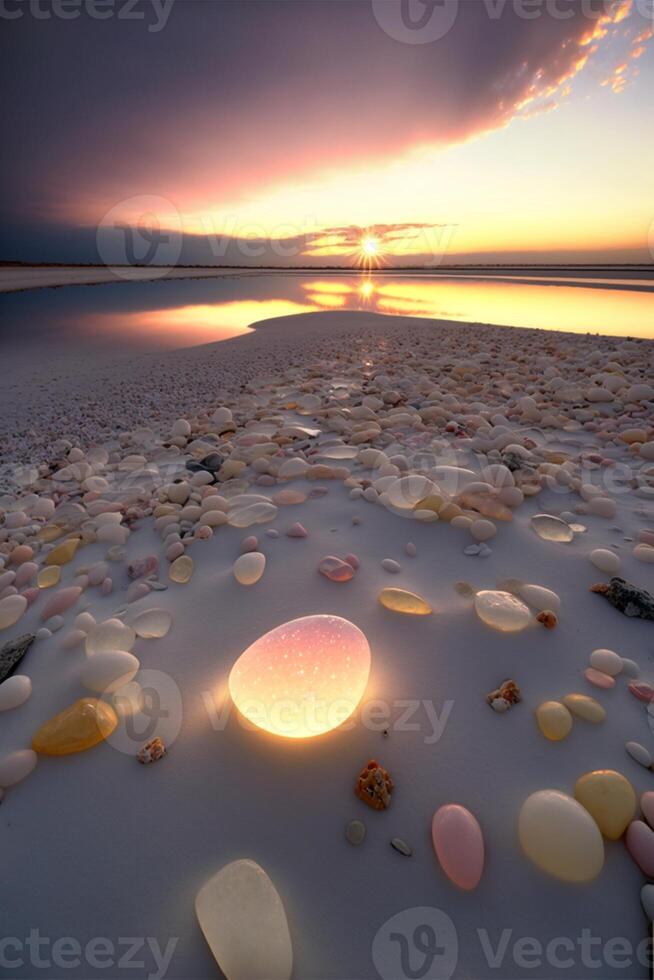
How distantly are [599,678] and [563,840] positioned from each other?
0.40m

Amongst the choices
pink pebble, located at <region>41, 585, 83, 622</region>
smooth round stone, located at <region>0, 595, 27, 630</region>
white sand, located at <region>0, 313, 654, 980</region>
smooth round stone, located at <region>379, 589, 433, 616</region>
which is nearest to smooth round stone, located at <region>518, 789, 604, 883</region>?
white sand, located at <region>0, 313, 654, 980</region>

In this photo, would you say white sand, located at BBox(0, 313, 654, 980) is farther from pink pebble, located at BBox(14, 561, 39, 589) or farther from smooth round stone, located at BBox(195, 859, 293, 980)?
pink pebble, located at BBox(14, 561, 39, 589)

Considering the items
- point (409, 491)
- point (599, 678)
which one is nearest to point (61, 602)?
point (409, 491)

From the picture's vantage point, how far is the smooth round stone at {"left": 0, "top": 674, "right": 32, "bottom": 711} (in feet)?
3.71

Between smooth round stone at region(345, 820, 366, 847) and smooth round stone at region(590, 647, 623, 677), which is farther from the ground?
smooth round stone at region(590, 647, 623, 677)

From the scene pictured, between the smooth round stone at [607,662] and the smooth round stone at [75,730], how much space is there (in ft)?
3.73

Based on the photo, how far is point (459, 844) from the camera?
2.72 feet

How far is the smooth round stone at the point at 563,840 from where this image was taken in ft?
2.63

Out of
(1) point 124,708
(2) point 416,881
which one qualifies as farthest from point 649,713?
(1) point 124,708

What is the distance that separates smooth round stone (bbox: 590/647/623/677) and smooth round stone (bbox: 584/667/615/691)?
0.01 m

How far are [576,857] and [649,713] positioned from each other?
382 mm

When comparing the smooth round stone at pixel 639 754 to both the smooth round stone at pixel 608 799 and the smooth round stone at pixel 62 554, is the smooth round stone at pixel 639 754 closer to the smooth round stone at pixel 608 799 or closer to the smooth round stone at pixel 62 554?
the smooth round stone at pixel 608 799

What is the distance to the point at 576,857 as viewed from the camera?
80 centimetres

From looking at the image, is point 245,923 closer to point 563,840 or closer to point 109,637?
point 563,840
